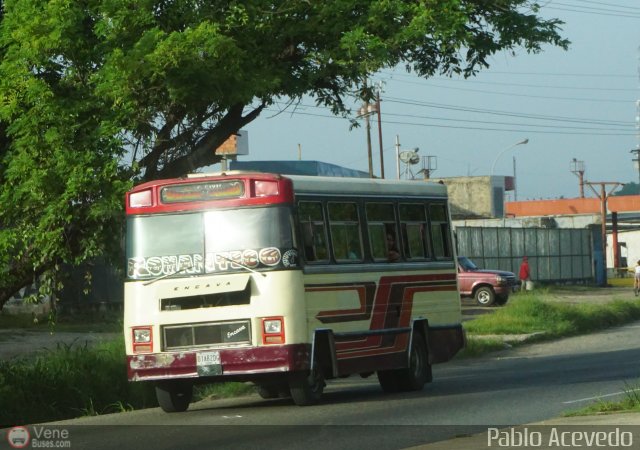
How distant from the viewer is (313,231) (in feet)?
54.7

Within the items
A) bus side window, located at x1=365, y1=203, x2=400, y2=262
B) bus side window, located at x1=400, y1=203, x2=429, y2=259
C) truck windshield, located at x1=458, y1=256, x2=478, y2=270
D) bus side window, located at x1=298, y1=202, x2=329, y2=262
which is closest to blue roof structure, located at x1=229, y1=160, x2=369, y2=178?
truck windshield, located at x1=458, y1=256, x2=478, y2=270

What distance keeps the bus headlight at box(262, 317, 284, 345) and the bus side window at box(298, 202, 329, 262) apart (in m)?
1.02

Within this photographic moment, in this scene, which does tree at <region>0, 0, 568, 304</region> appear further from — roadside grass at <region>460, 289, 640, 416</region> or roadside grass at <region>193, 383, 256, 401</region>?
roadside grass at <region>460, 289, 640, 416</region>

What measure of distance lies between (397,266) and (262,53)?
11.7ft

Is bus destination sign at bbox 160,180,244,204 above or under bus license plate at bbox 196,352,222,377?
above

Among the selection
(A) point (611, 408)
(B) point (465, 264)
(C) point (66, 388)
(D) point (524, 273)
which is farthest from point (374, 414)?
(D) point (524, 273)

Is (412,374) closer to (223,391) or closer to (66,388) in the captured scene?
(223,391)

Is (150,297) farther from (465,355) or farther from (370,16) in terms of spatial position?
(465,355)

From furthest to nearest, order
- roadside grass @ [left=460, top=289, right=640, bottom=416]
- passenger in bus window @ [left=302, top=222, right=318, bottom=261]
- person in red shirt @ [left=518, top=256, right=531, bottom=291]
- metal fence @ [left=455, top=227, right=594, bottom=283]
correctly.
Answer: metal fence @ [left=455, top=227, right=594, bottom=283], person in red shirt @ [left=518, top=256, right=531, bottom=291], roadside grass @ [left=460, top=289, right=640, bottom=416], passenger in bus window @ [left=302, top=222, right=318, bottom=261]

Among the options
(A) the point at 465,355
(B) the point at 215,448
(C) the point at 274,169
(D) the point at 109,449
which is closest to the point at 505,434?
(B) the point at 215,448

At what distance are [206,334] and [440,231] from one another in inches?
204

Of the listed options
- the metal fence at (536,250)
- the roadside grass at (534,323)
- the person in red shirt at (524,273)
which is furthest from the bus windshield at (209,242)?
the person in red shirt at (524,273)

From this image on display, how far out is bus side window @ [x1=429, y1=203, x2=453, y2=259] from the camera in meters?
19.6

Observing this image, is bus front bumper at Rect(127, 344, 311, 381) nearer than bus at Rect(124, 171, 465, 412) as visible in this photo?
Yes
